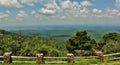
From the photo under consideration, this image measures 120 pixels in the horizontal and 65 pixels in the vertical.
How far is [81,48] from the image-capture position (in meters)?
57.7

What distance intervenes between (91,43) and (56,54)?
10888 mm

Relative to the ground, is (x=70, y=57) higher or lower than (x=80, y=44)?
higher

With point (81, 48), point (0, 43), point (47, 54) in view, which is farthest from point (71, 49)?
point (0, 43)

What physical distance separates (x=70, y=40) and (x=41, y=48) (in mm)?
8152

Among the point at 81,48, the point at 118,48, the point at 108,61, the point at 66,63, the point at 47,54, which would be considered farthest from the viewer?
the point at 81,48

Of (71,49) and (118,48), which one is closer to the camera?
(118,48)

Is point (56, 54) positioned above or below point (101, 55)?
below

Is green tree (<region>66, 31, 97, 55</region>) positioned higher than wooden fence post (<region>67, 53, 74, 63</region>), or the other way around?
wooden fence post (<region>67, 53, 74, 63</region>)

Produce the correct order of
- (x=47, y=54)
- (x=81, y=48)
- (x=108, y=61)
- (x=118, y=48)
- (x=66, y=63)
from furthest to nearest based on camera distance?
(x=81, y=48)
(x=47, y=54)
(x=118, y=48)
(x=108, y=61)
(x=66, y=63)

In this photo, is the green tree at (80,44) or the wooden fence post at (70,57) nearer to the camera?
the wooden fence post at (70,57)

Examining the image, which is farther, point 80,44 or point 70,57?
point 80,44

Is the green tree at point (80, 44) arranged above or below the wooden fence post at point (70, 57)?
below

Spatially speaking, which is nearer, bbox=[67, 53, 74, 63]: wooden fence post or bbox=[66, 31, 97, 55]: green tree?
bbox=[67, 53, 74, 63]: wooden fence post

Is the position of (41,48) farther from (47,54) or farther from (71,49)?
(71,49)
